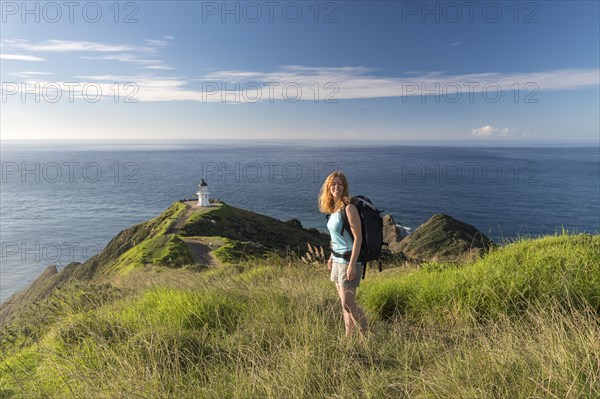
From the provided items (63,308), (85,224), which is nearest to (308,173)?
(85,224)

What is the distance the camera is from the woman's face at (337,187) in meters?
5.05

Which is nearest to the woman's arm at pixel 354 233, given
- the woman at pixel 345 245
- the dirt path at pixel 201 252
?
the woman at pixel 345 245

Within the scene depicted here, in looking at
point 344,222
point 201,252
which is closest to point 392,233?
point 201,252

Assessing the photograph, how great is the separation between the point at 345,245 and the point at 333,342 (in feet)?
4.66

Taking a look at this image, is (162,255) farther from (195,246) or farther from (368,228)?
(368,228)

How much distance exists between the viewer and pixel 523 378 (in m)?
2.89

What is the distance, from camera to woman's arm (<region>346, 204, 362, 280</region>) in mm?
4773

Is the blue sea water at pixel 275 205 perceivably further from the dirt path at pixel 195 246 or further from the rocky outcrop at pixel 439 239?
the dirt path at pixel 195 246

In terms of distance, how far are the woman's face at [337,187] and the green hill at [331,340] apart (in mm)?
1571

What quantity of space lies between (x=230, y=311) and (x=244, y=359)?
64.3 inches

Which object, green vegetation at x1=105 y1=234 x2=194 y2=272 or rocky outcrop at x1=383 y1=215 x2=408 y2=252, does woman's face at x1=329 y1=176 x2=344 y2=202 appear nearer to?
green vegetation at x1=105 y1=234 x2=194 y2=272

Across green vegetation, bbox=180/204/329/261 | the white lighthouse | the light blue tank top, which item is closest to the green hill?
the light blue tank top

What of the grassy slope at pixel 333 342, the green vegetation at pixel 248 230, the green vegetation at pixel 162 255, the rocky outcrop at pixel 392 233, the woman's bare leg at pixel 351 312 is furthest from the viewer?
the rocky outcrop at pixel 392 233

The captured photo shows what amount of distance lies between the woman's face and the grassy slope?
64.5 inches
